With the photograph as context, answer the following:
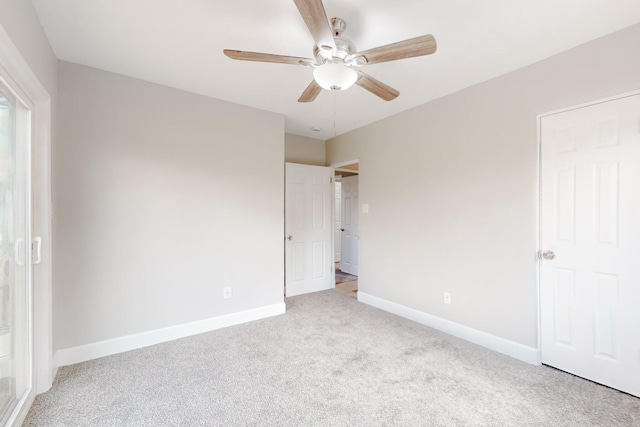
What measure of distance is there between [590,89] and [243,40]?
2.53m

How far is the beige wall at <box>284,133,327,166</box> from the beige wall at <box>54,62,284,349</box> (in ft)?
2.63

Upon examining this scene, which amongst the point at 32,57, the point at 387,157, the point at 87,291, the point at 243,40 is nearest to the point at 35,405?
the point at 87,291

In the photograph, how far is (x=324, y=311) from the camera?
3.44 m

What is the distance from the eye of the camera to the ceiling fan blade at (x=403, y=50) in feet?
4.68

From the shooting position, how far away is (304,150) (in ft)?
14.3

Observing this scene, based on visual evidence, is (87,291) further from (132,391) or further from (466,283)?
(466,283)

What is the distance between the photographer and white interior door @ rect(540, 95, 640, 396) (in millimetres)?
1829

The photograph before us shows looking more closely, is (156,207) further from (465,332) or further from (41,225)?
(465,332)

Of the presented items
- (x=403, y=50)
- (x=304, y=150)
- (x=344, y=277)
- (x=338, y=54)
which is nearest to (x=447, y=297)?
(x=403, y=50)

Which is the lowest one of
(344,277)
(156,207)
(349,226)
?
(344,277)

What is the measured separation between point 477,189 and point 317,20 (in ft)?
7.03

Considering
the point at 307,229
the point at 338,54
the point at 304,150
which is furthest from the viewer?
the point at 304,150

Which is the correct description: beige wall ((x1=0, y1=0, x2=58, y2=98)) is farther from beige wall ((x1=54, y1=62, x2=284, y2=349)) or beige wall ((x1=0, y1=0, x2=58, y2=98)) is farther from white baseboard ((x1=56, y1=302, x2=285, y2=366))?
white baseboard ((x1=56, y1=302, x2=285, y2=366))

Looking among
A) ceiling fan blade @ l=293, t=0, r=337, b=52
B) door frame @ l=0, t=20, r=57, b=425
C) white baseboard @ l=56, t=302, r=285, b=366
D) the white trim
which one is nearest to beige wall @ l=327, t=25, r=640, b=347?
the white trim
